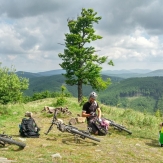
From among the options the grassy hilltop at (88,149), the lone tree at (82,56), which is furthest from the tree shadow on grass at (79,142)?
the lone tree at (82,56)

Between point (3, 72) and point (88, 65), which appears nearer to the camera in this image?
point (88, 65)

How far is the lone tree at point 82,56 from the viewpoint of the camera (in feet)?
100

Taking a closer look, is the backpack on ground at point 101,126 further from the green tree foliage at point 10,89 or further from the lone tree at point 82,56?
the green tree foliage at point 10,89

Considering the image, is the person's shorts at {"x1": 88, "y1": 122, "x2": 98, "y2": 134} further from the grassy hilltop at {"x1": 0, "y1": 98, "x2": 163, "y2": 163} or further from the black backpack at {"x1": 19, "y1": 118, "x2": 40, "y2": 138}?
the black backpack at {"x1": 19, "y1": 118, "x2": 40, "y2": 138}

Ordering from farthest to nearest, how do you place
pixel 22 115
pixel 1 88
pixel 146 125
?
pixel 1 88, pixel 22 115, pixel 146 125

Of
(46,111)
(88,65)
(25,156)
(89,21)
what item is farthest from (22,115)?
(89,21)

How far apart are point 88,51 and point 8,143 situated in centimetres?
2484

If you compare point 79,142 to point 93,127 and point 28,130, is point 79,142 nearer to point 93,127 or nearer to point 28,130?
point 93,127

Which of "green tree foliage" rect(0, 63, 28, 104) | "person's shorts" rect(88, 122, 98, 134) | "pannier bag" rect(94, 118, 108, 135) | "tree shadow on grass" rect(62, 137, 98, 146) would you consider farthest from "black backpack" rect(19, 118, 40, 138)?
"green tree foliage" rect(0, 63, 28, 104)

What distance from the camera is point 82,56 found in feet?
102

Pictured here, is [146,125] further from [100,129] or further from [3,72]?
[3,72]

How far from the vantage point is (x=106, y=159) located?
7.34 metres

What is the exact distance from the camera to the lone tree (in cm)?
3055

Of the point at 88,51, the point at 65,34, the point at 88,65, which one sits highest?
the point at 65,34
